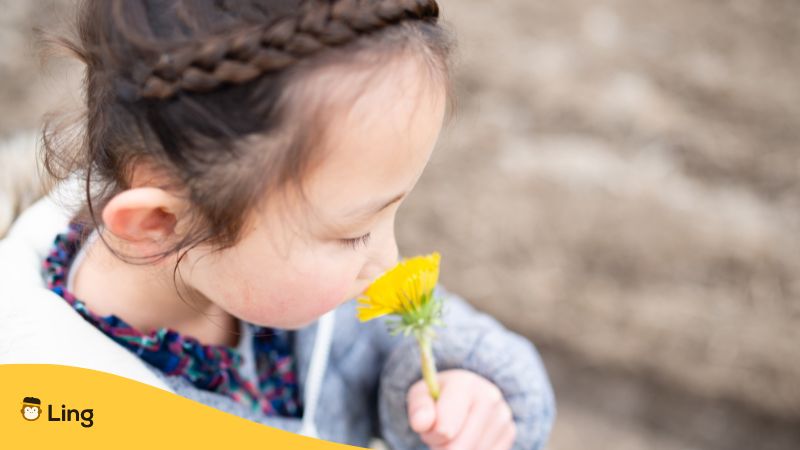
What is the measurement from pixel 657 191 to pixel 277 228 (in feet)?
3.73

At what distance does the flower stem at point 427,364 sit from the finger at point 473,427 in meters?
0.05

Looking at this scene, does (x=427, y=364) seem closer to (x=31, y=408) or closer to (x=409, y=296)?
(x=409, y=296)

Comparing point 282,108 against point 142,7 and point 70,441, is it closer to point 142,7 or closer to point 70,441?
point 142,7

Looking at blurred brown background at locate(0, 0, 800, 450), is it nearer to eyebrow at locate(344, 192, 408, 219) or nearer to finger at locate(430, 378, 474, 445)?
finger at locate(430, 378, 474, 445)

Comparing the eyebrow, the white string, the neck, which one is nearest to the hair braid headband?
the eyebrow

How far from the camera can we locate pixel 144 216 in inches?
26.7

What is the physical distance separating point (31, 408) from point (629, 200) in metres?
1.22

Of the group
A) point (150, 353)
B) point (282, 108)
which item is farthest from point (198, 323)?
point (282, 108)

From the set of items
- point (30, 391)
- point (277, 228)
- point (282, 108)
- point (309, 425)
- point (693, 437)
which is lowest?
point (693, 437)

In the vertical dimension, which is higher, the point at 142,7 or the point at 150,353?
the point at 142,7

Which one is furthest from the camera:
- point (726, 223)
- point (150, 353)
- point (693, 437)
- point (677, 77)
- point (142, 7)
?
point (677, 77)

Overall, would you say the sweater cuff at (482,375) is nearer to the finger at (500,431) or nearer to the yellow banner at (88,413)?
the finger at (500,431)

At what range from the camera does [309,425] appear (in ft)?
2.97

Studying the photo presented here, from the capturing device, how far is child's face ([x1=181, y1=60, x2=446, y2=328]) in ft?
2.07
